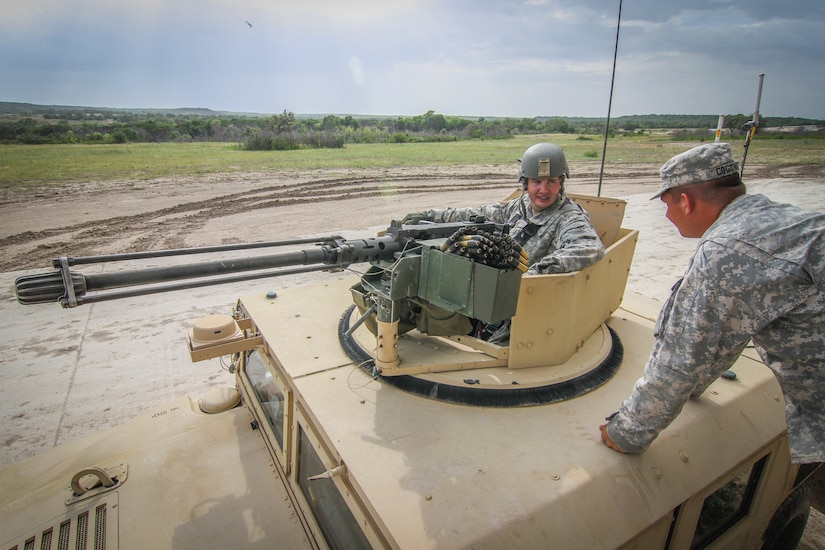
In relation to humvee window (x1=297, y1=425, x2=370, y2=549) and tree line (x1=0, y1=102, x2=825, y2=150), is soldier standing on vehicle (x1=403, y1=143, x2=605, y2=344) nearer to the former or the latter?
humvee window (x1=297, y1=425, x2=370, y2=549)

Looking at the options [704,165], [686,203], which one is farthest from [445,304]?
[704,165]

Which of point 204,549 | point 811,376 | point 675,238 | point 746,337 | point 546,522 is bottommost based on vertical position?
point 675,238

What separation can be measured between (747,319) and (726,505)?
1.36 metres

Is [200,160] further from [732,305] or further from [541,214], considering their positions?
[732,305]

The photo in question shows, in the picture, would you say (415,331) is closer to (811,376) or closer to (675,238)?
(811,376)

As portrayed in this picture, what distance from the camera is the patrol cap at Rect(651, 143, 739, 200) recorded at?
2.29 m

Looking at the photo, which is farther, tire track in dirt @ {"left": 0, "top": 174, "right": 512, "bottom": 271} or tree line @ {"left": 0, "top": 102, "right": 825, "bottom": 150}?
tree line @ {"left": 0, "top": 102, "right": 825, "bottom": 150}

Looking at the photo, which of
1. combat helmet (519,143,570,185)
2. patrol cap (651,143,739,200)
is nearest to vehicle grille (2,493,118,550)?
patrol cap (651,143,739,200)

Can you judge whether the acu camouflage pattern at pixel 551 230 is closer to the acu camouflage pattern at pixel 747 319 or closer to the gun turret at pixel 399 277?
the gun turret at pixel 399 277

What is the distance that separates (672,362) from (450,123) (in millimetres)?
71240

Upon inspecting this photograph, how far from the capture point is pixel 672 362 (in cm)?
225

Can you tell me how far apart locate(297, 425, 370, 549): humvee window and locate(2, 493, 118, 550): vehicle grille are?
947 mm

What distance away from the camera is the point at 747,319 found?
214 cm

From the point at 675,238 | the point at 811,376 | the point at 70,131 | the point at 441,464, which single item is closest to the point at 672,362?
the point at 811,376
